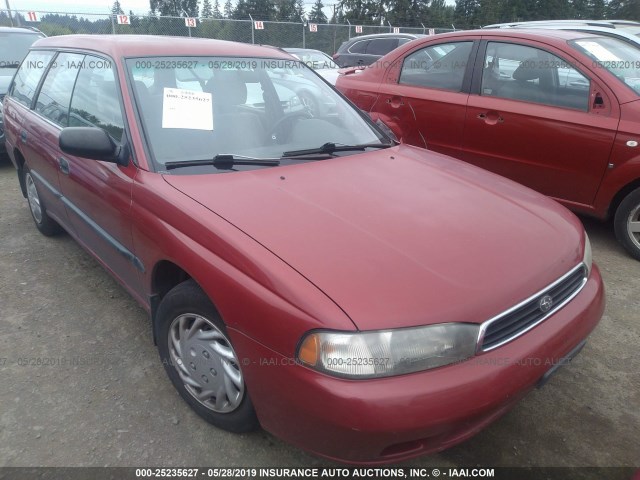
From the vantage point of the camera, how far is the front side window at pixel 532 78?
3912 millimetres

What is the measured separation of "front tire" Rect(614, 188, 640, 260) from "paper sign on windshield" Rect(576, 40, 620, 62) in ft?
3.67

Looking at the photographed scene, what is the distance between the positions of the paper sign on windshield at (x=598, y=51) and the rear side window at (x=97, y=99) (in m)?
3.60

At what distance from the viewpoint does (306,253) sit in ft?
5.80

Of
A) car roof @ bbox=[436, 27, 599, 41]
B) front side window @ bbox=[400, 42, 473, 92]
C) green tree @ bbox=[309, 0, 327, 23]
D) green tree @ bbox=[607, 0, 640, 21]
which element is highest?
green tree @ bbox=[309, 0, 327, 23]

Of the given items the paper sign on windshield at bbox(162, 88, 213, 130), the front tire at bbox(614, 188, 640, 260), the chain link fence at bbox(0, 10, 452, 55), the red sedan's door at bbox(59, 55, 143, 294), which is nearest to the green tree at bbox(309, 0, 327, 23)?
the chain link fence at bbox(0, 10, 452, 55)

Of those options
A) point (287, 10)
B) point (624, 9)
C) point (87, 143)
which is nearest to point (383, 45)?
point (87, 143)

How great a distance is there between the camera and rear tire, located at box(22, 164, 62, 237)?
3908mm

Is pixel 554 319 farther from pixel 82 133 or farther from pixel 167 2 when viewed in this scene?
pixel 167 2

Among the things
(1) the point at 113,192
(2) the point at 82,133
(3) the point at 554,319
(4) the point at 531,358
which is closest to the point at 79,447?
(1) the point at 113,192

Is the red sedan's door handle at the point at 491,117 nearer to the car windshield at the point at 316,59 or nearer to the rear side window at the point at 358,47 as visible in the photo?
the car windshield at the point at 316,59

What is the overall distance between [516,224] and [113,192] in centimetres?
193

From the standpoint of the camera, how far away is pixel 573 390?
8.19 ft

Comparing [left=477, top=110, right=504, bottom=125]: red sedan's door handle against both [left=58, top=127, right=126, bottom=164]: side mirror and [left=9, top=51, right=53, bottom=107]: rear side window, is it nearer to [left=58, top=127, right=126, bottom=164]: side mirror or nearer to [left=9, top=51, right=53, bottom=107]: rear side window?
[left=58, top=127, right=126, bottom=164]: side mirror

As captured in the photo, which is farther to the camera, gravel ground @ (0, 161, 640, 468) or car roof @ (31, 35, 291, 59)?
car roof @ (31, 35, 291, 59)
